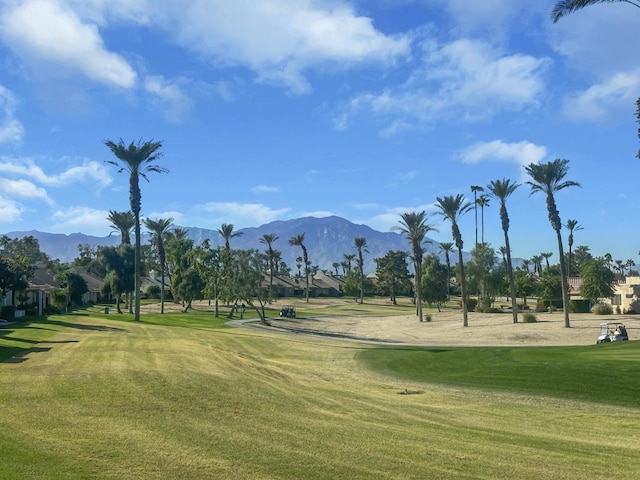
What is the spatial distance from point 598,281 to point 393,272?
219 feet

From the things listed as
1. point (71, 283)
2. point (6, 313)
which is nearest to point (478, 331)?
point (6, 313)

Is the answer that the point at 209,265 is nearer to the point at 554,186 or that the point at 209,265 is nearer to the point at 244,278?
the point at 244,278

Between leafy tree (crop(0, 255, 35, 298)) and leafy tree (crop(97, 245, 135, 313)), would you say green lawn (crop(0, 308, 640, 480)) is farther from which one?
leafy tree (crop(97, 245, 135, 313))

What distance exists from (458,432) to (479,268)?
8555cm

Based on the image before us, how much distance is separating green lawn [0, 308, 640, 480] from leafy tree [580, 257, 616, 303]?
49063 mm

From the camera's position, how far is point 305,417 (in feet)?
47.2

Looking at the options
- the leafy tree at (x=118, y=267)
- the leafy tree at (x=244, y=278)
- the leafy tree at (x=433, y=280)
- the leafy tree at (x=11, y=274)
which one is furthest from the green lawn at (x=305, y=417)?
the leafy tree at (x=433, y=280)

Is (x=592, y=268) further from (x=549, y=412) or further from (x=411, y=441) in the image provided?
(x=411, y=441)

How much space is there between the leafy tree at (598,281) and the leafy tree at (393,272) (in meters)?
63.4

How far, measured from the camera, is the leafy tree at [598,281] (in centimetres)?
7369

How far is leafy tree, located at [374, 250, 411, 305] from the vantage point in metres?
138

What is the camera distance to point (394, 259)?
139500 millimetres

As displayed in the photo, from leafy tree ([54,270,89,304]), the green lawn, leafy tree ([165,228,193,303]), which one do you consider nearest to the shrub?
the green lawn

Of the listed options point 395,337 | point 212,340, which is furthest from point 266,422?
point 395,337
